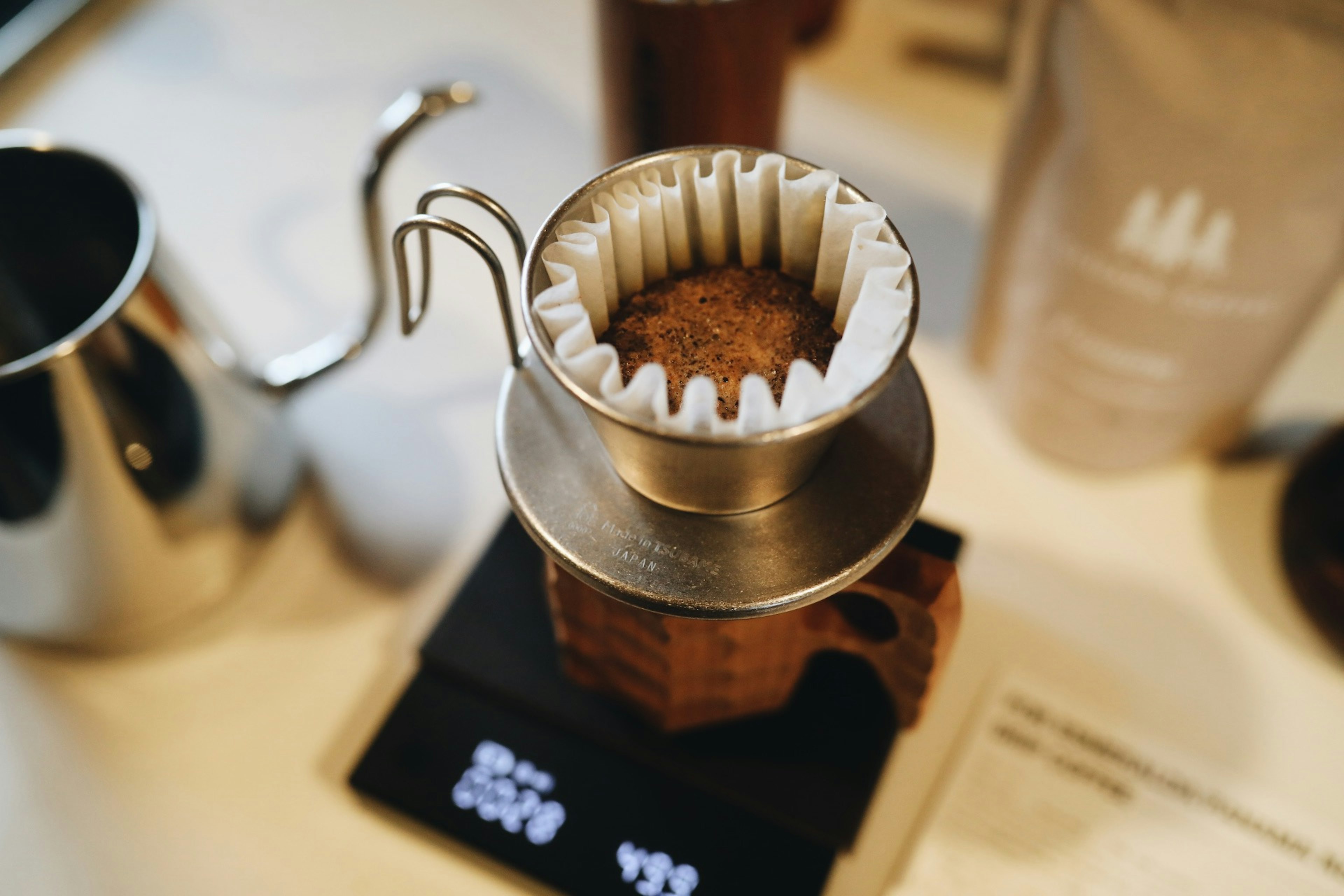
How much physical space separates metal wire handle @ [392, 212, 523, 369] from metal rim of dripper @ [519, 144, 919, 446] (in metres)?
0.02

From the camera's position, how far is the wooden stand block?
1.35 ft

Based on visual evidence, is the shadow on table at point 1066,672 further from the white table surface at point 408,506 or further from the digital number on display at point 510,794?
the digital number on display at point 510,794

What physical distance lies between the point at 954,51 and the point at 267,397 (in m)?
0.69

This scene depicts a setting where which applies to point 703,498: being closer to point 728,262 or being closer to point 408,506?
point 728,262

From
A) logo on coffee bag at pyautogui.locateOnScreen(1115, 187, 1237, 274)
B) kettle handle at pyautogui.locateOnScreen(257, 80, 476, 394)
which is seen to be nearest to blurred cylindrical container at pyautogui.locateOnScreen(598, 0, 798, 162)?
kettle handle at pyautogui.locateOnScreen(257, 80, 476, 394)

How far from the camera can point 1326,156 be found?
1.55ft

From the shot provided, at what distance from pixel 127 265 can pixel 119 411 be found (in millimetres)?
121

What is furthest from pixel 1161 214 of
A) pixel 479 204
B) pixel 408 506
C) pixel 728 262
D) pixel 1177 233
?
pixel 408 506

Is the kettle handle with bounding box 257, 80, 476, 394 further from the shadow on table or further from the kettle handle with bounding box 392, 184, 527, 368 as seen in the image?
the shadow on table

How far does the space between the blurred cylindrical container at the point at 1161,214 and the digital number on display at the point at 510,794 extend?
413 millimetres

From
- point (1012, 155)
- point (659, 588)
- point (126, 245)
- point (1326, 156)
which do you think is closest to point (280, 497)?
point (126, 245)

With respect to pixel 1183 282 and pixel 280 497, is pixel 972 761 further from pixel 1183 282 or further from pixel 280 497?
pixel 280 497

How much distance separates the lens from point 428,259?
0.41 meters

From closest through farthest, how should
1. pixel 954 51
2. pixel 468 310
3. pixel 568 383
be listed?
pixel 568 383, pixel 468 310, pixel 954 51
